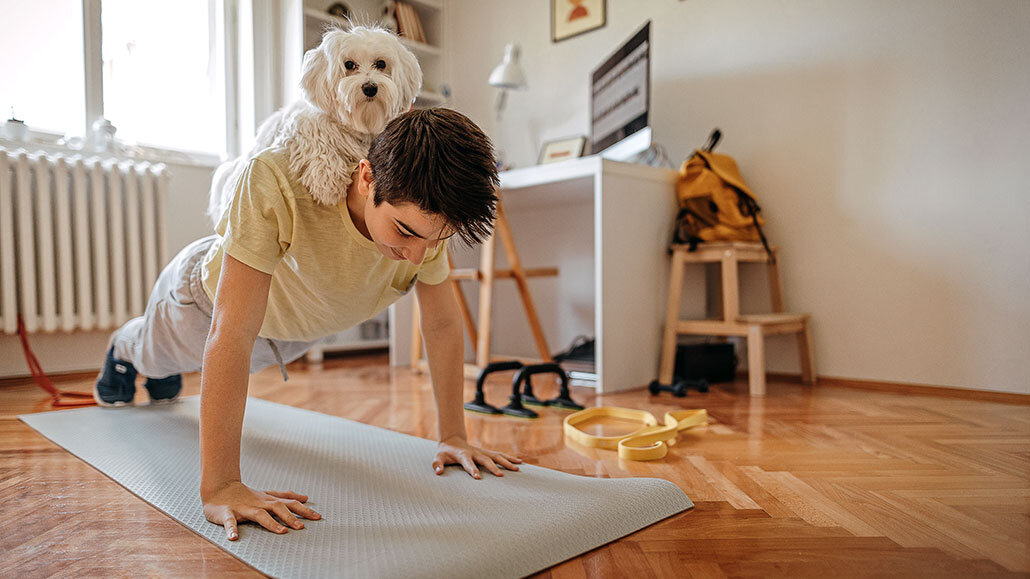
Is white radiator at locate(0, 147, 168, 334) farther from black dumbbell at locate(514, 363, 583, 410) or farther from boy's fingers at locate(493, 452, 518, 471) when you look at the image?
boy's fingers at locate(493, 452, 518, 471)

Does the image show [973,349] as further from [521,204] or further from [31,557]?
[31,557]

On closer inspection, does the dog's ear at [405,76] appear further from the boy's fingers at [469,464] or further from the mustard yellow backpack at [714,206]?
the mustard yellow backpack at [714,206]

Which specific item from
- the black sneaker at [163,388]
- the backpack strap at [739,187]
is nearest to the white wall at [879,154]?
the backpack strap at [739,187]

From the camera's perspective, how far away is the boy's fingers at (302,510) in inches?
34.1

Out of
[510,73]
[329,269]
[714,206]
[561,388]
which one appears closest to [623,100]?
[714,206]

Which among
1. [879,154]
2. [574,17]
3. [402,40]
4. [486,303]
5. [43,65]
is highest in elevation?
[574,17]

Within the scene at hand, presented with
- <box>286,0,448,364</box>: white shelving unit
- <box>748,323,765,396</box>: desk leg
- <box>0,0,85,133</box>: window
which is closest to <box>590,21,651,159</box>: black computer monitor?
<box>748,323,765,396</box>: desk leg

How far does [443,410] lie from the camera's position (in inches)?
45.3

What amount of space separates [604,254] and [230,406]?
1.33 meters

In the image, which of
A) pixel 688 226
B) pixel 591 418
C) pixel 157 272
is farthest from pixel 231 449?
pixel 157 272

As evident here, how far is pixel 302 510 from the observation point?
87 cm

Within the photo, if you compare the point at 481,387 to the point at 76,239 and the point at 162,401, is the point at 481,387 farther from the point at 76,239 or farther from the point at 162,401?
the point at 76,239

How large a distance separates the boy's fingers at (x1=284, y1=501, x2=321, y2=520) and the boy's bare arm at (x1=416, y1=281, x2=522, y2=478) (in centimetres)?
29

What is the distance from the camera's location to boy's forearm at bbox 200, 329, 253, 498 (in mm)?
849
